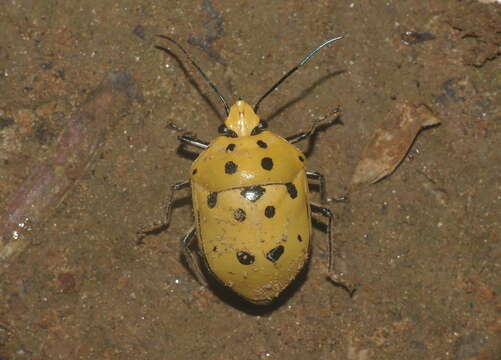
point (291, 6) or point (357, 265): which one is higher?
point (291, 6)

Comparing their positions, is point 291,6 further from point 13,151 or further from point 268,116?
point 13,151

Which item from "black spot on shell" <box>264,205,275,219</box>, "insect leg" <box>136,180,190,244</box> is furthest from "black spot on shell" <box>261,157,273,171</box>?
"insect leg" <box>136,180,190,244</box>

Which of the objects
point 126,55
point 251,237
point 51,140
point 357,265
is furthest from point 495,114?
point 51,140

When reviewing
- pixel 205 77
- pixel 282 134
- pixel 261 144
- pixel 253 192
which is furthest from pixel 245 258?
pixel 205 77

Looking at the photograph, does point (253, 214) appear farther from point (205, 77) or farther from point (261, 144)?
point (205, 77)

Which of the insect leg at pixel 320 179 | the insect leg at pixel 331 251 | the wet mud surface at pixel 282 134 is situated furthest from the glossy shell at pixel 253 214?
the wet mud surface at pixel 282 134
